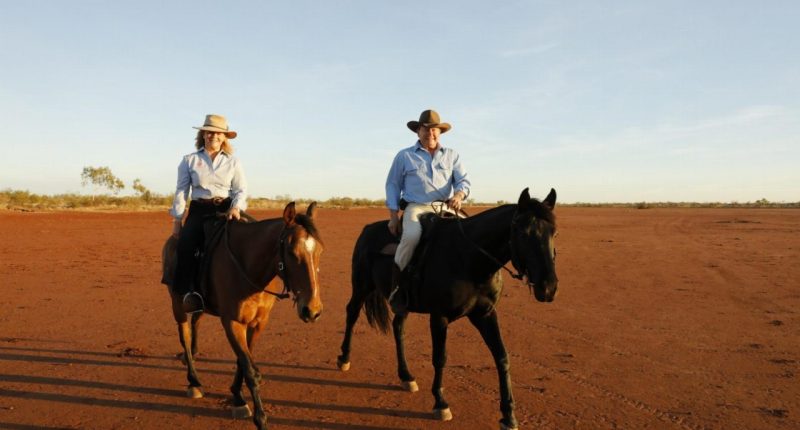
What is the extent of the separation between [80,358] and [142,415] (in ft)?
7.72

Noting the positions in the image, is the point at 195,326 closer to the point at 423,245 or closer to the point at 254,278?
the point at 254,278

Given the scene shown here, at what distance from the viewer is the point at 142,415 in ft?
16.0

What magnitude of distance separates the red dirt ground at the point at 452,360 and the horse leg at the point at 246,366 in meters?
0.37

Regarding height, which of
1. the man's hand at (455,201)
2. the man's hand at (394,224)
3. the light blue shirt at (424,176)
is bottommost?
the man's hand at (394,224)

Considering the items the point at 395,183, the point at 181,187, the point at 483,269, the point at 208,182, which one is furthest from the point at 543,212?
the point at 181,187

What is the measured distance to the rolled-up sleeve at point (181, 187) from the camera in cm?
541

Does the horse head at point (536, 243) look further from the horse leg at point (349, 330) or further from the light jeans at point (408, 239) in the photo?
the horse leg at point (349, 330)

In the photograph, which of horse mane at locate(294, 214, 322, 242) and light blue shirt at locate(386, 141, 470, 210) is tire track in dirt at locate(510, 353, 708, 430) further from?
horse mane at locate(294, 214, 322, 242)

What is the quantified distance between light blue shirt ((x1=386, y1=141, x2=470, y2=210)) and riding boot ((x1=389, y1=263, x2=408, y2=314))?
73cm

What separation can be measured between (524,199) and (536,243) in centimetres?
37

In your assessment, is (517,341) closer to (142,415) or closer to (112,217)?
(142,415)

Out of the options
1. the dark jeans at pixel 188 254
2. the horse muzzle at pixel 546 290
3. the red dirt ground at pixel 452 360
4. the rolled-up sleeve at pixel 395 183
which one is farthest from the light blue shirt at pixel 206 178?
the horse muzzle at pixel 546 290

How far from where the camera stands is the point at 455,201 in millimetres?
5328

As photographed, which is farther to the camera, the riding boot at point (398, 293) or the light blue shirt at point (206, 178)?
the light blue shirt at point (206, 178)
